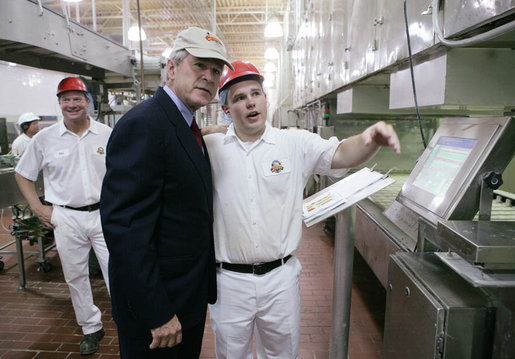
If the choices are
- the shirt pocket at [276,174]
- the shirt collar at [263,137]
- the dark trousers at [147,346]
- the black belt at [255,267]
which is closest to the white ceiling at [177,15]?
the shirt collar at [263,137]

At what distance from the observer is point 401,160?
512 centimetres

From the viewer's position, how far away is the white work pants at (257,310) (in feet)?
5.64

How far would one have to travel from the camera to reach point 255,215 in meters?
1.71

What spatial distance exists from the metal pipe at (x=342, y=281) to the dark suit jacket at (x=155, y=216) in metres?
0.78

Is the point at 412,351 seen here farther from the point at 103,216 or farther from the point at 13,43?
the point at 13,43

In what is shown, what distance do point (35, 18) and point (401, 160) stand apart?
4.56m

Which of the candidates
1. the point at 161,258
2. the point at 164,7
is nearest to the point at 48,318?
the point at 161,258

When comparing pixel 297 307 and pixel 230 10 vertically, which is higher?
pixel 230 10

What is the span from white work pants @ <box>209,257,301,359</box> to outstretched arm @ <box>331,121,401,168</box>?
→ 0.59 meters

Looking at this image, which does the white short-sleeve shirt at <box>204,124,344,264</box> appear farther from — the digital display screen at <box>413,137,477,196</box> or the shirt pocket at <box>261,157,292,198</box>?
the digital display screen at <box>413,137,477,196</box>

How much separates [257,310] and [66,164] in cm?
190

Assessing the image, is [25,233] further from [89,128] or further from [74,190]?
[89,128]

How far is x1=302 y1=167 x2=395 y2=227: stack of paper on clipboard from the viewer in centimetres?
153

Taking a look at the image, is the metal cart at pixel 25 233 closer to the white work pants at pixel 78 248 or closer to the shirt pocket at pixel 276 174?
the white work pants at pixel 78 248
